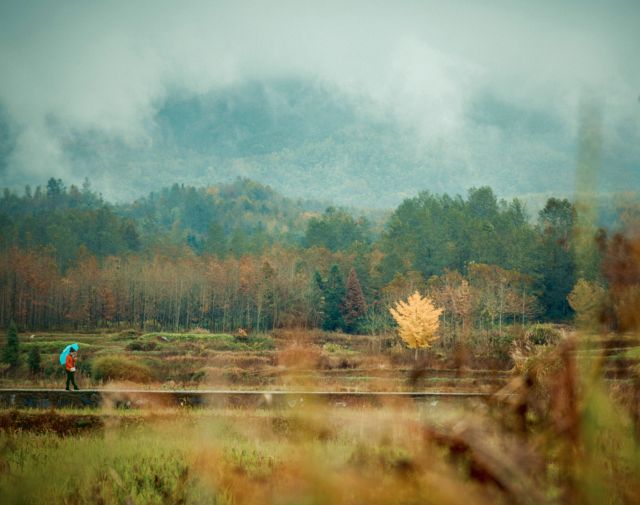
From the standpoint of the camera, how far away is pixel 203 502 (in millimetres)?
3576

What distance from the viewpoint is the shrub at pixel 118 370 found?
2572 cm

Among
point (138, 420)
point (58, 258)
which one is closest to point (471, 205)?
point (58, 258)

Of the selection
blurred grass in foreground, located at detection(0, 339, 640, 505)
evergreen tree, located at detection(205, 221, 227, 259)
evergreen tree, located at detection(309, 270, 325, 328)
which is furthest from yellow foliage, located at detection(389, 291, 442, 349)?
evergreen tree, located at detection(205, 221, 227, 259)

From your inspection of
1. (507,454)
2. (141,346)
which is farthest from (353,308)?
(507,454)

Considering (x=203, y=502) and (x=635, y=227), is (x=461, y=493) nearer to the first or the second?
(x=635, y=227)

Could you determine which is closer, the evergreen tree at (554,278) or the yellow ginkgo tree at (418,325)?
the yellow ginkgo tree at (418,325)

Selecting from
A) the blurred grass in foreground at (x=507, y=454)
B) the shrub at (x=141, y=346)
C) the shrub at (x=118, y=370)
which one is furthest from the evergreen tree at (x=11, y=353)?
the blurred grass in foreground at (x=507, y=454)

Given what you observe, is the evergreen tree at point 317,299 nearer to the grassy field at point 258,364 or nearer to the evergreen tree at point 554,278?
the grassy field at point 258,364

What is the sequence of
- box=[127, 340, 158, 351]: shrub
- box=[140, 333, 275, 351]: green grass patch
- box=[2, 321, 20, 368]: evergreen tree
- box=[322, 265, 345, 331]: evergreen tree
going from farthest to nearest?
box=[322, 265, 345, 331]: evergreen tree < box=[140, 333, 275, 351]: green grass patch < box=[127, 340, 158, 351]: shrub < box=[2, 321, 20, 368]: evergreen tree

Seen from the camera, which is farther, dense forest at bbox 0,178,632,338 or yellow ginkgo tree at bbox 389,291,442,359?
dense forest at bbox 0,178,632,338

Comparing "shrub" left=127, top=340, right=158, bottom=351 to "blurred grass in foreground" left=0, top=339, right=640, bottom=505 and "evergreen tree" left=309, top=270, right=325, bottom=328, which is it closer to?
"evergreen tree" left=309, top=270, right=325, bottom=328

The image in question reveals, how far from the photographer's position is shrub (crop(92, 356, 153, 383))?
84.4 feet

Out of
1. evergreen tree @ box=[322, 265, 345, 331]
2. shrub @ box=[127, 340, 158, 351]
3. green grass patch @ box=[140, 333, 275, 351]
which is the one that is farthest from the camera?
evergreen tree @ box=[322, 265, 345, 331]

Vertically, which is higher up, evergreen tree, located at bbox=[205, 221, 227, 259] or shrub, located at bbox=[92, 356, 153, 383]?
evergreen tree, located at bbox=[205, 221, 227, 259]
